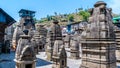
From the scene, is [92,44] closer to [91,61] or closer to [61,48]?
[91,61]

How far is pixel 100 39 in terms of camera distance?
15.9 metres

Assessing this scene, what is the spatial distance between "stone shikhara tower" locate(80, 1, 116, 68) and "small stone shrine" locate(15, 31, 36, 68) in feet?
19.8

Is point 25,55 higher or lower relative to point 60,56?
higher

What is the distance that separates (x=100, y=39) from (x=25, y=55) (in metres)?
6.82

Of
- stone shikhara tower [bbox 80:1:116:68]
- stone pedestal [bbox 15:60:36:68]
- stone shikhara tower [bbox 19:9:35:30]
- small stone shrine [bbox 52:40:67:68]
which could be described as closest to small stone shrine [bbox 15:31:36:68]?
stone pedestal [bbox 15:60:36:68]

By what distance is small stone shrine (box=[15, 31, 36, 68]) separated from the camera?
40.8 feet

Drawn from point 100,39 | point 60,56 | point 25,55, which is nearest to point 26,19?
point 60,56

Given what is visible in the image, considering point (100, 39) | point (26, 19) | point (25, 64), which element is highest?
point (26, 19)

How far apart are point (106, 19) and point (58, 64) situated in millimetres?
7759

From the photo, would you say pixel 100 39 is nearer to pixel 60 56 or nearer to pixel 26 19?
pixel 60 56

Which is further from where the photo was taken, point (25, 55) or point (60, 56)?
point (60, 56)

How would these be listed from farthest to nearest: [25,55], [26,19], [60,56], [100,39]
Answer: [26,19]
[60,56]
[100,39]
[25,55]

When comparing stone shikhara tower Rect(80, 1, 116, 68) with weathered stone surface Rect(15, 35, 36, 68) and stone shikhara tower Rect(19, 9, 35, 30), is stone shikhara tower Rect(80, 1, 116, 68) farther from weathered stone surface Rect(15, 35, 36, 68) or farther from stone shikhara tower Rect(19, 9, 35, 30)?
stone shikhara tower Rect(19, 9, 35, 30)

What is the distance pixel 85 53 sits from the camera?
1725cm
